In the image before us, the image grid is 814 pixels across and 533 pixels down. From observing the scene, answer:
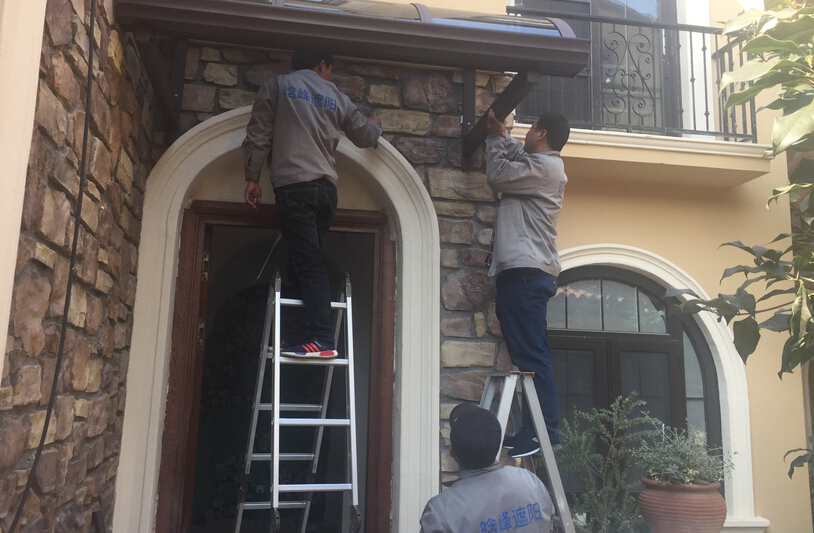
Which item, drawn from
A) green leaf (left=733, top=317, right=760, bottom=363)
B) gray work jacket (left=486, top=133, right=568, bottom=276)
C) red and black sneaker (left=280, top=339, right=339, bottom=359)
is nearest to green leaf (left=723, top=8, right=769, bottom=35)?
gray work jacket (left=486, top=133, right=568, bottom=276)

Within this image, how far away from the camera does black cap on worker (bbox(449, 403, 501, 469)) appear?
7.18 ft

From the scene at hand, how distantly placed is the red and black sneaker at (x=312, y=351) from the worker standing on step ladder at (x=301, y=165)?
1 cm

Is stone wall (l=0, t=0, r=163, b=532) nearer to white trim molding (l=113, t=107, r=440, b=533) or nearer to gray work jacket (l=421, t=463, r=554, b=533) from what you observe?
white trim molding (l=113, t=107, r=440, b=533)

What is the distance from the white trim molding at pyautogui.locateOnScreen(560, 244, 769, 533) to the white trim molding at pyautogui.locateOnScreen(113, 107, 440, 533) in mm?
1545

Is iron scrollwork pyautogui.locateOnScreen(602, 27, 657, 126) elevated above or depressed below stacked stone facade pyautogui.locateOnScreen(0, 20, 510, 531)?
above

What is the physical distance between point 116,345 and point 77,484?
2.13ft

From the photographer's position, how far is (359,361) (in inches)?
182

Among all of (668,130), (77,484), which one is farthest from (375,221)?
(668,130)

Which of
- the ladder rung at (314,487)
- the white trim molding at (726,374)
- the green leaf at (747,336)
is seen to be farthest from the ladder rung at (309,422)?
the white trim molding at (726,374)

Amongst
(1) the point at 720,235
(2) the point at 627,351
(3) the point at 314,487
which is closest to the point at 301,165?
(3) the point at 314,487

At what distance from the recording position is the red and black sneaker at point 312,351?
283cm

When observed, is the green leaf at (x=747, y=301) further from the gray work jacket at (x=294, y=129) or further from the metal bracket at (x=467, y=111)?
the gray work jacket at (x=294, y=129)

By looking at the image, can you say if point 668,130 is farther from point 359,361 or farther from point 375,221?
point 359,361

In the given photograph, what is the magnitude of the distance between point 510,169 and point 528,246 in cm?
38
